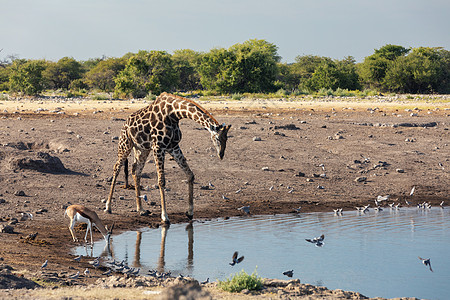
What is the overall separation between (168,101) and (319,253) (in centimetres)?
385

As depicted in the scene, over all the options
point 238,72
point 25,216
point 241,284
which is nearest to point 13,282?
point 241,284

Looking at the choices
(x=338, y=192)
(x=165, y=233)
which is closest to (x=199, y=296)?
(x=165, y=233)

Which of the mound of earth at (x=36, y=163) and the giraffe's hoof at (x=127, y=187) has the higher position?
the mound of earth at (x=36, y=163)

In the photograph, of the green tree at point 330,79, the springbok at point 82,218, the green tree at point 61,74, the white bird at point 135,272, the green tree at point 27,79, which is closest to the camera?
the white bird at point 135,272

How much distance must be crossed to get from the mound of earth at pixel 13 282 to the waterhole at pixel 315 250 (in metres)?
1.81

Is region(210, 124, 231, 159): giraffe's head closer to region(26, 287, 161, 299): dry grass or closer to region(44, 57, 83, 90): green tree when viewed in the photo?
region(26, 287, 161, 299): dry grass

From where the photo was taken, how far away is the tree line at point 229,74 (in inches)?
1474

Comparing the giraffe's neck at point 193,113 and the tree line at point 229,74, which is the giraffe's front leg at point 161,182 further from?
the tree line at point 229,74

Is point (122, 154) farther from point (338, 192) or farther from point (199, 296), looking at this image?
point (199, 296)

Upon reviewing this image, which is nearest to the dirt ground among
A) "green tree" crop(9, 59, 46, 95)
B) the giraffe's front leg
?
the giraffe's front leg

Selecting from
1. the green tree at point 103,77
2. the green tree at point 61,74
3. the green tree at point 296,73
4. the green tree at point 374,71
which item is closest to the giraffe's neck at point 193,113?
the green tree at point 103,77

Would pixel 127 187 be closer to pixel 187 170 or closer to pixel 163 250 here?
pixel 187 170

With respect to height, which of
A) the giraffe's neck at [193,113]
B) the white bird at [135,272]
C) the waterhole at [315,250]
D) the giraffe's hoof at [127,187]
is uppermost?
the giraffe's neck at [193,113]

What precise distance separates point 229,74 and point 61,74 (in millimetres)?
19567
